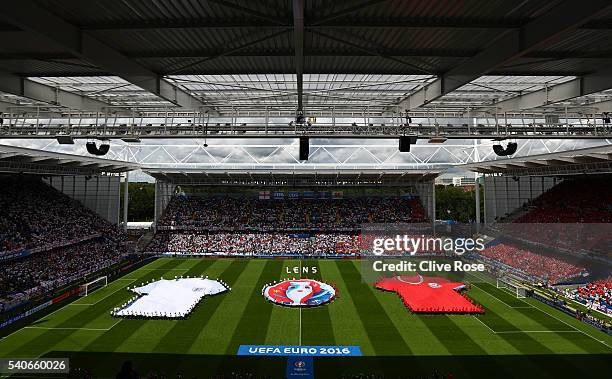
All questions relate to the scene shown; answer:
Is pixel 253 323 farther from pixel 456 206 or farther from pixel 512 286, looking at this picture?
pixel 456 206

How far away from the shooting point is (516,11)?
277 inches

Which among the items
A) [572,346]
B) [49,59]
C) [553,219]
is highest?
[49,59]

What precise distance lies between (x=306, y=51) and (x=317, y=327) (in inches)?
656

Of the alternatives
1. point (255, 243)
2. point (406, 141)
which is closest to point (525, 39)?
point (406, 141)

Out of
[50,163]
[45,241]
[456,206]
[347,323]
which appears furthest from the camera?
[456,206]

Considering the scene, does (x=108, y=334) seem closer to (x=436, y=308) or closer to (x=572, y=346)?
(x=436, y=308)

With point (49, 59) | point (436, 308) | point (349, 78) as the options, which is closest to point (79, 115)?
point (49, 59)

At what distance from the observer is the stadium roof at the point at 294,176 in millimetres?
46438

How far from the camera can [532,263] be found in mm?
32219

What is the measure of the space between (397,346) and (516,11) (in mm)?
16417

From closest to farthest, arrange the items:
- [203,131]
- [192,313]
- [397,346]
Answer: [203,131]
[397,346]
[192,313]

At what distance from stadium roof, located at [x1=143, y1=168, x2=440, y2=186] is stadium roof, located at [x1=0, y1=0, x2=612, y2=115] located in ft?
109

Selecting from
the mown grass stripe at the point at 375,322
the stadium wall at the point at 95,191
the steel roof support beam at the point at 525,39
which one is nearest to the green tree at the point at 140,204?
the stadium wall at the point at 95,191

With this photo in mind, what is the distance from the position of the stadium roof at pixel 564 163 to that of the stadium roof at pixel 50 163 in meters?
41.3
